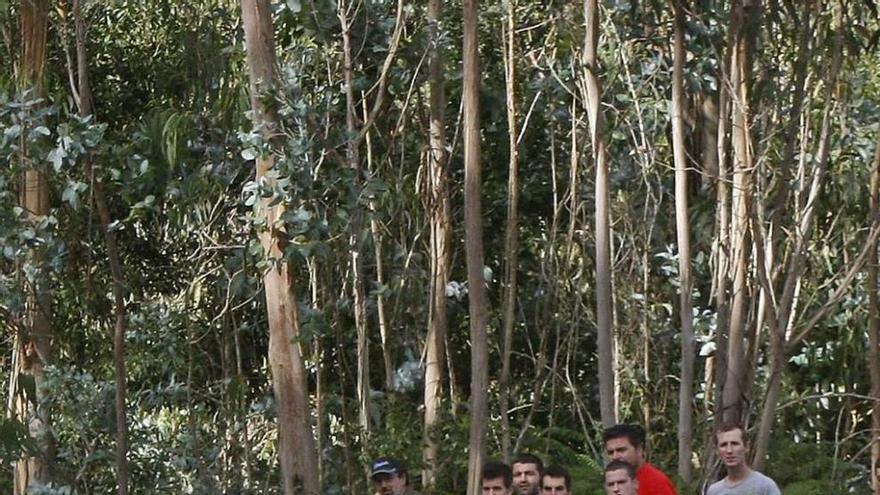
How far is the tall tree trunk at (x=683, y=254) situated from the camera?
45.0ft

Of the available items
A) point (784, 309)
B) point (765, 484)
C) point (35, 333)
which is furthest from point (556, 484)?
point (35, 333)

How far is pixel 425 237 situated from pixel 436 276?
4.24 ft

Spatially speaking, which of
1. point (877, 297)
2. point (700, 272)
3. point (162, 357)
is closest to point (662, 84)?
point (700, 272)

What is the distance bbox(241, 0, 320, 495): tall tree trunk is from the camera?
12.0 metres

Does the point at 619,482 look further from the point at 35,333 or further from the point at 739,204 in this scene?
the point at 35,333

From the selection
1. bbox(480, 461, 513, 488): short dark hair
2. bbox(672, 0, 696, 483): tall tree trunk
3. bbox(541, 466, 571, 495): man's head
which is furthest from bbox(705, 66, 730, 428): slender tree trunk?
bbox(541, 466, 571, 495): man's head

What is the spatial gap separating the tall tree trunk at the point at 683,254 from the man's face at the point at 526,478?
17.1 ft

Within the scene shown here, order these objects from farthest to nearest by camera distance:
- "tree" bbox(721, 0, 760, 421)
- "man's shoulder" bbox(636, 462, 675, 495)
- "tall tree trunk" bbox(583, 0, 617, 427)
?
"tree" bbox(721, 0, 760, 421)
"tall tree trunk" bbox(583, 0, 617, 427)
"man's shoulder" bbox(636, 462, 675, 495)

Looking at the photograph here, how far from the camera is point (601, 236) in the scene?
12.9 metres

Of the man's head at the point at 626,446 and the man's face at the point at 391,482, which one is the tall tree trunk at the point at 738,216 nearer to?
the man's face at the point at 391,482

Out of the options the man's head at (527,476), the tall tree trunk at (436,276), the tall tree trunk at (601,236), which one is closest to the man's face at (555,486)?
the man's head at (527,476)

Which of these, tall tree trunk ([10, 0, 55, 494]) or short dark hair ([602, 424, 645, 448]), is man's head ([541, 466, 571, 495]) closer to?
short dark hair ([602, 424, 645, 448])

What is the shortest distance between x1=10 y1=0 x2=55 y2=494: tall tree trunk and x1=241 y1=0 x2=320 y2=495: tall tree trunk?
11.4 feet

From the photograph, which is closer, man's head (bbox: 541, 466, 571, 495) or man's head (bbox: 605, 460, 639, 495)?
man's head (bbox: 605, 460, 639, 495)
